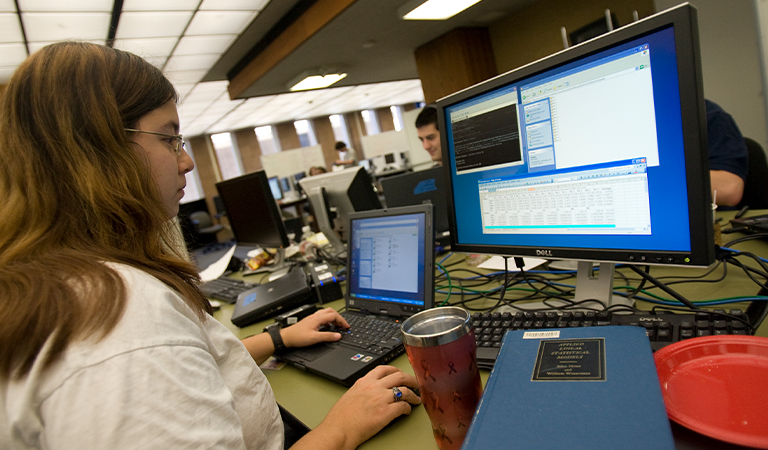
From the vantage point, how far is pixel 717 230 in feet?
3.28

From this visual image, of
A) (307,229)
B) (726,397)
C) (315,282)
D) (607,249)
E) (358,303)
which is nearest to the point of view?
(726,397)

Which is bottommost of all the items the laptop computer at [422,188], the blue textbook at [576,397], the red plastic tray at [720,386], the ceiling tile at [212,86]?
the red plastic tray at [720,386]

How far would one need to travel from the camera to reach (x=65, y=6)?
3150 mm

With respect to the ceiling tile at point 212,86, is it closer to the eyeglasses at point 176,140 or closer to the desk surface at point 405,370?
the eyeglasses at point 176,140

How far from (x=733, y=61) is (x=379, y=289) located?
371cm

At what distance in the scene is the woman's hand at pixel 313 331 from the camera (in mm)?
966

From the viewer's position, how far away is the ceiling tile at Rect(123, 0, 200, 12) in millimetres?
3287

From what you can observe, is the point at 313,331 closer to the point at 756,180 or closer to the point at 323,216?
the point at 323,216

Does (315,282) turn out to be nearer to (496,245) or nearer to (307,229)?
(496,245)

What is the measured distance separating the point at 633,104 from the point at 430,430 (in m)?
0.58

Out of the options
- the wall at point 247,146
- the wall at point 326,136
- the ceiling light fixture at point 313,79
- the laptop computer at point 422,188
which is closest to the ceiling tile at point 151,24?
the ceiling light fixture at point 313,79

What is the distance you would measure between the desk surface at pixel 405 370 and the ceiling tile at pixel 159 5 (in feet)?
11.5

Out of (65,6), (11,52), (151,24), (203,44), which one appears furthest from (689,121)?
(11,52)

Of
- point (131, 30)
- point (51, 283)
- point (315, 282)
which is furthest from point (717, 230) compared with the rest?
point (131, 30)
